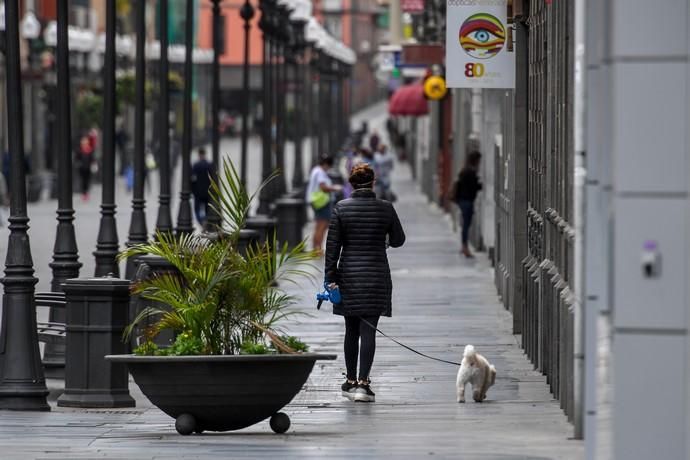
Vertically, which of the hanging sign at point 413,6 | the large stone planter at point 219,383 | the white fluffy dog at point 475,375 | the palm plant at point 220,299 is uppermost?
the hanging sign at point 413,6

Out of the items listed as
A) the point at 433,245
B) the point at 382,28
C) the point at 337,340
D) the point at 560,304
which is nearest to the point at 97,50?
the point at 433,245

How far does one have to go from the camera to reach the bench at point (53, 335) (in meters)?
16.1

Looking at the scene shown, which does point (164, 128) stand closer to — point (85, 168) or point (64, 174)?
point (64, 174)

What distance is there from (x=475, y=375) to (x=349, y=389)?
1110 mm

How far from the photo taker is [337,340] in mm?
19125

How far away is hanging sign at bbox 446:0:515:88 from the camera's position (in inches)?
714

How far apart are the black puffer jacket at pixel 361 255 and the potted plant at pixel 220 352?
1897mm

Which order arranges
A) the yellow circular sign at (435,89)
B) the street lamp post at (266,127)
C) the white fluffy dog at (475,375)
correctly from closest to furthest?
the white fluffy dog at (475,375) < the street lamp post at (266,127) < the yellow circular sign at (435,89)

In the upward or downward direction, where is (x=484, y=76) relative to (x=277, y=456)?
upward

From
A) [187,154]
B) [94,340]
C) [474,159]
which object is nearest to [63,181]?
[94,340]

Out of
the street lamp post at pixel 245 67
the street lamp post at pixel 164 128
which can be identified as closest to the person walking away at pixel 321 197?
the street lamp post at pixel 245 67

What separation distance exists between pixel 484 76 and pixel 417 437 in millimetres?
6894

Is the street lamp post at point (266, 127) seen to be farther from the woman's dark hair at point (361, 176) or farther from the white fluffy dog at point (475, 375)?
the white fluffy dog at point (475, 375)

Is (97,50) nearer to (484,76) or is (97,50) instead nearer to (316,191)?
(316,191)
